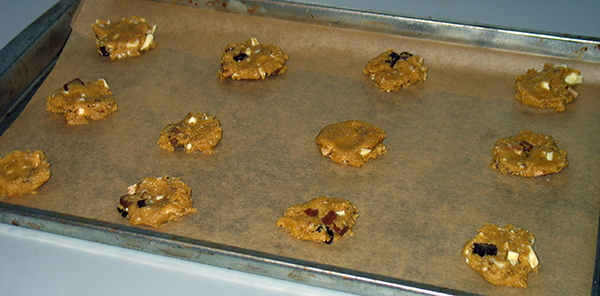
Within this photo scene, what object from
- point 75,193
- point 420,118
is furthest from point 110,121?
point 420,118

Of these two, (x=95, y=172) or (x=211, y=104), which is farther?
(x=211, y=104)

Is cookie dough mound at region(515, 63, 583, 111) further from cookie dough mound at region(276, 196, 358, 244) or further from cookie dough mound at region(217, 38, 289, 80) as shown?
cookie dough mound at region(217, 38, 289, 80)

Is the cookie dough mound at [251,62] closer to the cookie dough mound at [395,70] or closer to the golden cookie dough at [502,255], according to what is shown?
the cookie dough mound at [395,70]

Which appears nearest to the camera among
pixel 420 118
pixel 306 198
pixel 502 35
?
pixel 306 198

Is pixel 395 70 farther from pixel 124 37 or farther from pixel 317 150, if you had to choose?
pixel 124 37

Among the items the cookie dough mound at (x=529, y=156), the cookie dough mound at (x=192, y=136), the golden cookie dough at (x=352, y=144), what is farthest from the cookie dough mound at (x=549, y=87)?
the cookie dough mound at (x=192, y=136)

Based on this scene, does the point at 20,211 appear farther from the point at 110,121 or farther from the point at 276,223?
the point at 276,223
